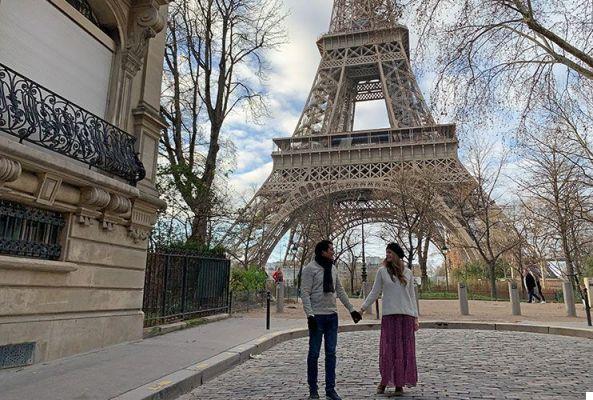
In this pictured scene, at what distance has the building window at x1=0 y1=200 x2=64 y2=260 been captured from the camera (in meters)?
6.04

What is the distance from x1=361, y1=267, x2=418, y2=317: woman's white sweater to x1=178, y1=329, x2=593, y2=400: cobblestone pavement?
39.1 inches

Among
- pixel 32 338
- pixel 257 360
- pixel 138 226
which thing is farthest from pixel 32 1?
pixel 257 360

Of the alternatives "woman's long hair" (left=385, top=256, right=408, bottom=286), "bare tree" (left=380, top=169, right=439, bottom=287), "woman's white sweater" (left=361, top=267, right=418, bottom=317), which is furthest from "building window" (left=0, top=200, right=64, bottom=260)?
"bare tree" (left=380, top=169, right=439, bottom=287)

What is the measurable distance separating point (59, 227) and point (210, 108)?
1094cm

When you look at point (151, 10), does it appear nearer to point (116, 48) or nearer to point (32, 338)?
point (116, 48)

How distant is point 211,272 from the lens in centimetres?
1356

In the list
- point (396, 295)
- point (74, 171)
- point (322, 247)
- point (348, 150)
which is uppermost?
point (348, 150)

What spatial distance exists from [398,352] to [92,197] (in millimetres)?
5271

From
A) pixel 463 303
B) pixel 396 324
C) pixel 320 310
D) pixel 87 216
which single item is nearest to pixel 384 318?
pixel 396 324

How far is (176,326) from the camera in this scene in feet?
34.6

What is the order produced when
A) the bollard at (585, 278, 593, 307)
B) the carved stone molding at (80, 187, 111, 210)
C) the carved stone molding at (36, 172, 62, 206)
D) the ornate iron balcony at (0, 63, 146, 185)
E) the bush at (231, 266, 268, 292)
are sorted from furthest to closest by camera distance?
the bush at (231, 266, 268, 292) < the bollard at (585, 278, 593, 307) < the carved stone molding at (80, 187, 111, 210) < the carved stone molding at (36, 172, 62, 206) < the ornate iron balcony at (0, 63, 146, 185)

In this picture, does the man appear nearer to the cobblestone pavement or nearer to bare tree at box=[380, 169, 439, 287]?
the cobblestone pavement

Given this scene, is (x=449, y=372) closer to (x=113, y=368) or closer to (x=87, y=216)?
(x=113, y=368)

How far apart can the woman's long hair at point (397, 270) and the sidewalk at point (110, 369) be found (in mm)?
3313
